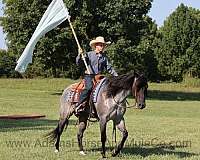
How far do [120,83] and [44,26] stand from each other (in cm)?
282

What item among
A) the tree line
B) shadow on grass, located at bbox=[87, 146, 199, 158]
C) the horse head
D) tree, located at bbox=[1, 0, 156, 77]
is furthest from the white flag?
tree, located at bbox=[1, 0, 156, 77]

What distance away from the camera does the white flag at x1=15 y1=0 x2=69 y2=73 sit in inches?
499

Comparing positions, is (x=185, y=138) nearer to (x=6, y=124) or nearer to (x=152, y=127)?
(x=152, y=127)

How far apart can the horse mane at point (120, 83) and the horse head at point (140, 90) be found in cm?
14

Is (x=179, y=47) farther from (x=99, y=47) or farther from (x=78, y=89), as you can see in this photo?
(x=99, y=47)

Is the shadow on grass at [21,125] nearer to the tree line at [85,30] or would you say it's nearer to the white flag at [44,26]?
the white flag at [44,26]

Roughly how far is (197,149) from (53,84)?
4678 centimetres

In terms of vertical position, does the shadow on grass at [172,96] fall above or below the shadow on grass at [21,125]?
below

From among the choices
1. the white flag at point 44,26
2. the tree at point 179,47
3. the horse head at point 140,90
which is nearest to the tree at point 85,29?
the white flag at point 44,26

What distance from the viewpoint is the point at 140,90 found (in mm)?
11062

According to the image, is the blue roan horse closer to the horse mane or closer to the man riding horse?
the horse mane

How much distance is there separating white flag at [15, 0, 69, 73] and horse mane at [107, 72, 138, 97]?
2398mm

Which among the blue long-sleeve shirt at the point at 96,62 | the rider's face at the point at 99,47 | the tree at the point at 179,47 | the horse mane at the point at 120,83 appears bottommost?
the tree at the point at 179,47

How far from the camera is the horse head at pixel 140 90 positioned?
10935mm
